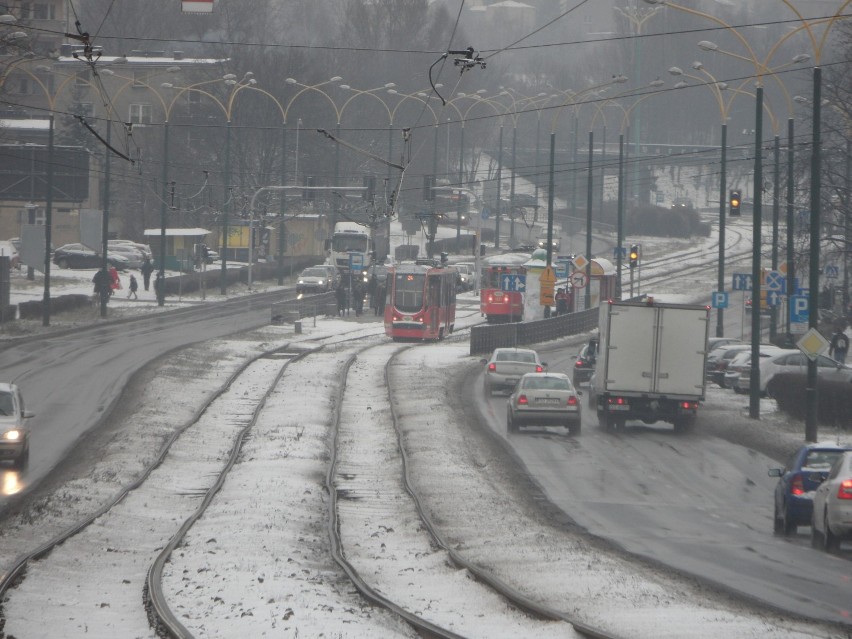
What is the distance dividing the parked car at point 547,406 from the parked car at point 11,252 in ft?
156

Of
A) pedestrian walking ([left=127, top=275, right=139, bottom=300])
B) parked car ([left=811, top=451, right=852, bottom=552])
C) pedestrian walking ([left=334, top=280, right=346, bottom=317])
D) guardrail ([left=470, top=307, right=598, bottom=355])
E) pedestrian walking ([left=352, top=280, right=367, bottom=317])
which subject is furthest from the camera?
pedestrian walking ([left=352, top=280, right=367, bottom=317])

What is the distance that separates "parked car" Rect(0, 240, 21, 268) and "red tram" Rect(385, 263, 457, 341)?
28.0 metres

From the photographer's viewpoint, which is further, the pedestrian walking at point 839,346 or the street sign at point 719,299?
the street sign at point 719,299

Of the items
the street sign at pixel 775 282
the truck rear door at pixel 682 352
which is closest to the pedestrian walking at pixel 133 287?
the street sign at pixel 775 282

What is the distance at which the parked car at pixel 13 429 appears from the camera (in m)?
22.5

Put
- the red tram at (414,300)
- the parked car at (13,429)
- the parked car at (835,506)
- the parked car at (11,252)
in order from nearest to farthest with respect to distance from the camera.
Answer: the parked car at (835,506) < the parked car at (13,429) < the red tram at (414,300) < the parked car at (11,252)

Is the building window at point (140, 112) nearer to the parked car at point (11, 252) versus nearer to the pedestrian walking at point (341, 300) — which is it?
the parked car at point (11, 252)

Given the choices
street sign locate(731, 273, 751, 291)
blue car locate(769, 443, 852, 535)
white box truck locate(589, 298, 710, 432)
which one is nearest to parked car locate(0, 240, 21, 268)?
street sign locate(731, 273, 751, 291)

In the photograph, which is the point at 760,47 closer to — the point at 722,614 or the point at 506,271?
the point at 506,271

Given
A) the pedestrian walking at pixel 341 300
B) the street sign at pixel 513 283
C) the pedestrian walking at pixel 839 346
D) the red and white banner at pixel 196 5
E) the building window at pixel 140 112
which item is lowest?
the pedestrian walking at pixel 839 346

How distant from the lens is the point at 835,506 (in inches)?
630

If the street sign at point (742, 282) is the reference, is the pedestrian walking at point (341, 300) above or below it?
below

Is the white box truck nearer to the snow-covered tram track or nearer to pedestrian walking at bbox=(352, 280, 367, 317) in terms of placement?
the snow-covered tram track

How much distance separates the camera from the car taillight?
59.7ft
